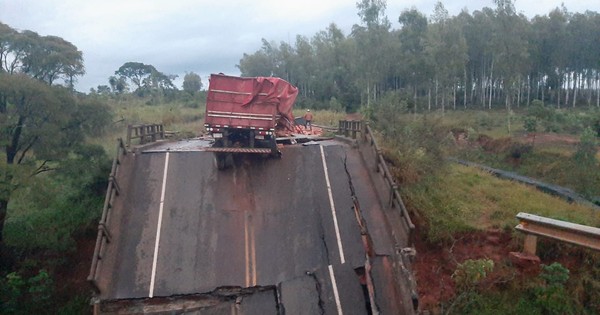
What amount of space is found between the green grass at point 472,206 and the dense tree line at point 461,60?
1987 cm

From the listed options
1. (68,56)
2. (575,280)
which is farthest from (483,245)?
(68,56)

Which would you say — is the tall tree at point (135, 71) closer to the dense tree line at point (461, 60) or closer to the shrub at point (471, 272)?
the dense tree line at point (461, 60)

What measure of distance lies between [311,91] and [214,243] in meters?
50.4

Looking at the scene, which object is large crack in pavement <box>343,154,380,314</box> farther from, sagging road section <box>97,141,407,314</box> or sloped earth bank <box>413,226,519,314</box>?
sloped earth bank <box>413,226,519,314</box>

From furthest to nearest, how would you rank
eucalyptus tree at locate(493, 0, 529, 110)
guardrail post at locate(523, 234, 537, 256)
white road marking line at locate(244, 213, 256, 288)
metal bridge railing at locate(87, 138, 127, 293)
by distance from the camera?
eucalyptus tree at locate(493, 0, 529, 110), guardrail post at locate(523, 234, 537, 256), white road marking line at locate(244, 213, 256, 288), metal bridge railing at locate(87, 138, 127, 293)

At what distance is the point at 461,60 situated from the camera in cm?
4053

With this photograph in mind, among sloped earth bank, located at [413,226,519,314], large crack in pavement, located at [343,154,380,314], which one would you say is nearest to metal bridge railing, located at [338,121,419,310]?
large crack in pavement, located at [343,154,380,314]

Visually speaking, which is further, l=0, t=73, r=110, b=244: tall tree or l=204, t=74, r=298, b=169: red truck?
l=0, t=73, r=110, b=244: tall tree

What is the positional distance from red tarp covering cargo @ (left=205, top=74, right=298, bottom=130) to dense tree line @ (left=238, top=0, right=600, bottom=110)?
24394mm

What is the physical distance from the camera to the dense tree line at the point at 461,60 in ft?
132

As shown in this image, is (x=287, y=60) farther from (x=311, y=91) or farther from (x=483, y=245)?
(x=483, y=245)

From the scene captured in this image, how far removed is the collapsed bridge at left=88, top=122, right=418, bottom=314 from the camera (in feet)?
30.0

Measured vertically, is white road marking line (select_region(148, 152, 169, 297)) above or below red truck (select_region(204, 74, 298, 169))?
below

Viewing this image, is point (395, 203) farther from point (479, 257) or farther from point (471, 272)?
point (479, 257)
